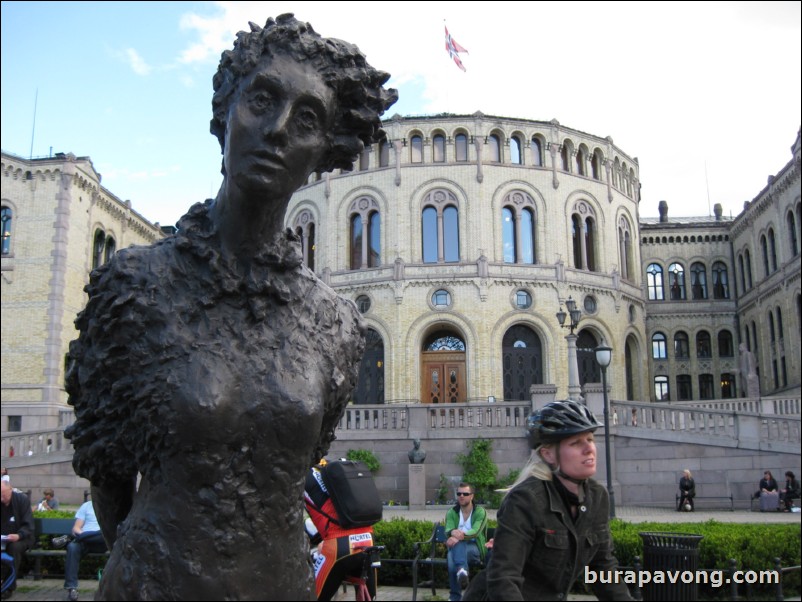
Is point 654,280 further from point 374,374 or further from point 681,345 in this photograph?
point 374,374

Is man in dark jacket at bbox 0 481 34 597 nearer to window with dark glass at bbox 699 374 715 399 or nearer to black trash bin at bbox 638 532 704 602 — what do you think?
black trash bin at bbox 638 532 704 602

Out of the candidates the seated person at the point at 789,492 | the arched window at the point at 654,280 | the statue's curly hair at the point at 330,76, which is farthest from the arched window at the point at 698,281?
the statue's curly hair at the point at 330,76

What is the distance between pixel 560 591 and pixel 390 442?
22311 millimetres

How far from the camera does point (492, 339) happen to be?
37500 mm

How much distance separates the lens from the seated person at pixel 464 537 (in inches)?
359

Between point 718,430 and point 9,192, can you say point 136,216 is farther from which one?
point 718,430

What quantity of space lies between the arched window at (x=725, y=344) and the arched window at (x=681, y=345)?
6.82 feet

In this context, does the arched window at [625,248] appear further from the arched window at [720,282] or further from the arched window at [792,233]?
the arched window at [720,282]

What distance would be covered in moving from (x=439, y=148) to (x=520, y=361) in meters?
12.4

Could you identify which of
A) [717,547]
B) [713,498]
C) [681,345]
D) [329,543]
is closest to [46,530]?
[329,543]

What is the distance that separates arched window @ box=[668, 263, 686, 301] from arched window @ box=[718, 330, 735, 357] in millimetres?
3572

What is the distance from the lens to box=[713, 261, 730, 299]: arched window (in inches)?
2014

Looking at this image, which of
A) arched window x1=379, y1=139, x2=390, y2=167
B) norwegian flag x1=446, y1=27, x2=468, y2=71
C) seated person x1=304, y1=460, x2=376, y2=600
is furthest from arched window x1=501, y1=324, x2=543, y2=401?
seated person x1=304, y1=460, x2=376, y2=600

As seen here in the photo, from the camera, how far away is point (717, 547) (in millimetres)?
9219
